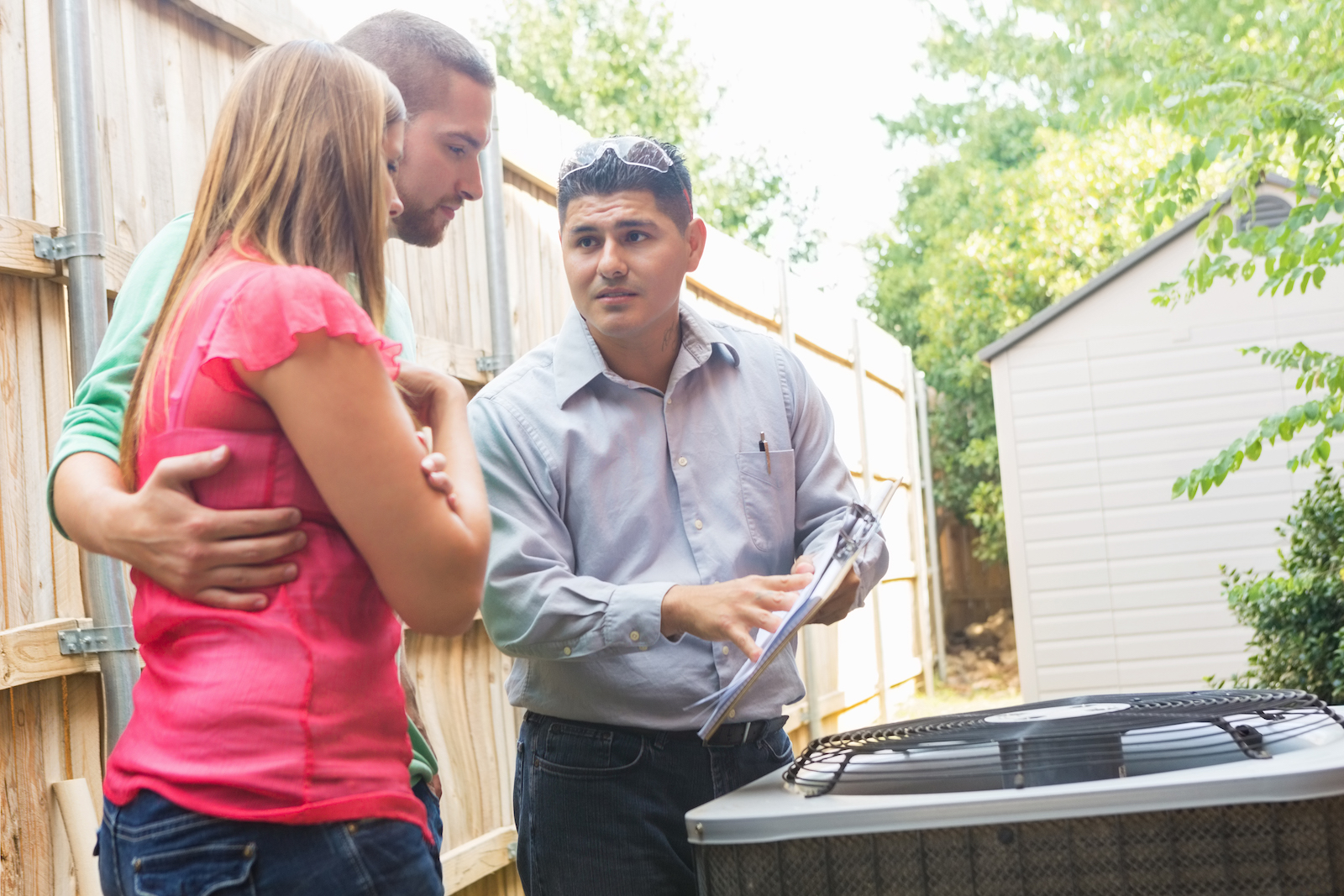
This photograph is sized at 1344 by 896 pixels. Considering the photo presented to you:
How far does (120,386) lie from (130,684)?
3.93 feet

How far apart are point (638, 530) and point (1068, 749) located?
871 millimetres

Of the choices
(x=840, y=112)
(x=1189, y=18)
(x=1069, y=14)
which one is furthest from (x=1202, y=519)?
(x=840, y=112)

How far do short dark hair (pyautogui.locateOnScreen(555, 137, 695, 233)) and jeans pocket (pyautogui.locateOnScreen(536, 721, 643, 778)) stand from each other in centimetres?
92

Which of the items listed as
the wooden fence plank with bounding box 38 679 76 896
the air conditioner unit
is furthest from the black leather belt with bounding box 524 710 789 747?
the wooden fence plank with bounding box 38 679 76 896

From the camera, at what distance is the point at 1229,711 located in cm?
176

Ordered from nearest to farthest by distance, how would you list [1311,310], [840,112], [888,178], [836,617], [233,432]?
[233,432], [836,617], [1311,310], [888,178], [840,112]

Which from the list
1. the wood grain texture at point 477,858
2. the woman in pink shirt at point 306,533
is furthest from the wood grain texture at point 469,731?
the woman in pink shirt at point 306,533

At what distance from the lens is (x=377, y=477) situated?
1.16 meters

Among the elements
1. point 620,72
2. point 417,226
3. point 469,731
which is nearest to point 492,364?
point 469,731

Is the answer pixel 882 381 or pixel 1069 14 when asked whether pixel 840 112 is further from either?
pixel 882 381

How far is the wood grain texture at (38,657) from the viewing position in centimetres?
228

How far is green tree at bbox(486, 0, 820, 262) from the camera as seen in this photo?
21.5 metres

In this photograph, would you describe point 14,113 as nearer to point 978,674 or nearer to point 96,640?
point 96,640

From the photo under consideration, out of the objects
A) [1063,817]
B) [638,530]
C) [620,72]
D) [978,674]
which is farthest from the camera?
[620,72]
